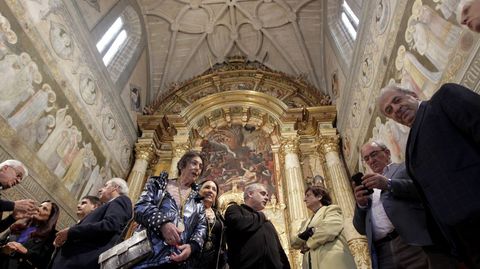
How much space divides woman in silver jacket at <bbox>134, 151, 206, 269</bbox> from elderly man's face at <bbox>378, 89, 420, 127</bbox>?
1618 millimetres

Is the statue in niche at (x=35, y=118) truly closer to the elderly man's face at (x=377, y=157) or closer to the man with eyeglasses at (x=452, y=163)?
the elderly man's face at (x=377, y=157)

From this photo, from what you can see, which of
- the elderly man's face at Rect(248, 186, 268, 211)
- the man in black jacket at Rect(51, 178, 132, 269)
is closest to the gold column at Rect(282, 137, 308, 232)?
the elderly man's face at Rect(248, 186, 268, 211)

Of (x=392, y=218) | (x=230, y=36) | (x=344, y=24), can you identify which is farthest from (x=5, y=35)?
(x=230, y=36)

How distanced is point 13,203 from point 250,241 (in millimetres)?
2108

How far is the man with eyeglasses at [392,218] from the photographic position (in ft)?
6.40

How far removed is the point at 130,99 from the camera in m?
10.1

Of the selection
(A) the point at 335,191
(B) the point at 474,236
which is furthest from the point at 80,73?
(B) the point at 474,236

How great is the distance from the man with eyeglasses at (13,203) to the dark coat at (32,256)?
0.71 feet

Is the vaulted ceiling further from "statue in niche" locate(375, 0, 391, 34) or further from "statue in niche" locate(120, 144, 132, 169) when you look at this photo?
"statue in niche" locate(375, 0, 391, 34)

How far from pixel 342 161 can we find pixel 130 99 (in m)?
7.25

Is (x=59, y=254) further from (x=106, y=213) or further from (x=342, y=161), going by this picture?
(x=342, y=161)

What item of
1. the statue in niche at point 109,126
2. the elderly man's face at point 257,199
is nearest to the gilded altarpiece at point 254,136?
the statue in niche at point 109,126

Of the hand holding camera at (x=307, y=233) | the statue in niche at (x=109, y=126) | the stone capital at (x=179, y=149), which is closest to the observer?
the hand holding camera at (x=307, y=233)

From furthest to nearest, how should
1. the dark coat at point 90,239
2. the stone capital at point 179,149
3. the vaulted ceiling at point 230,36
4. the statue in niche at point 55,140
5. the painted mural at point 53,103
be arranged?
the vaulted ceiling at point 230,36, the stone capital at point 179,149, the statue in niche at point 55,140, the painted mural at point 53,103, the dark coat at point 90,239
